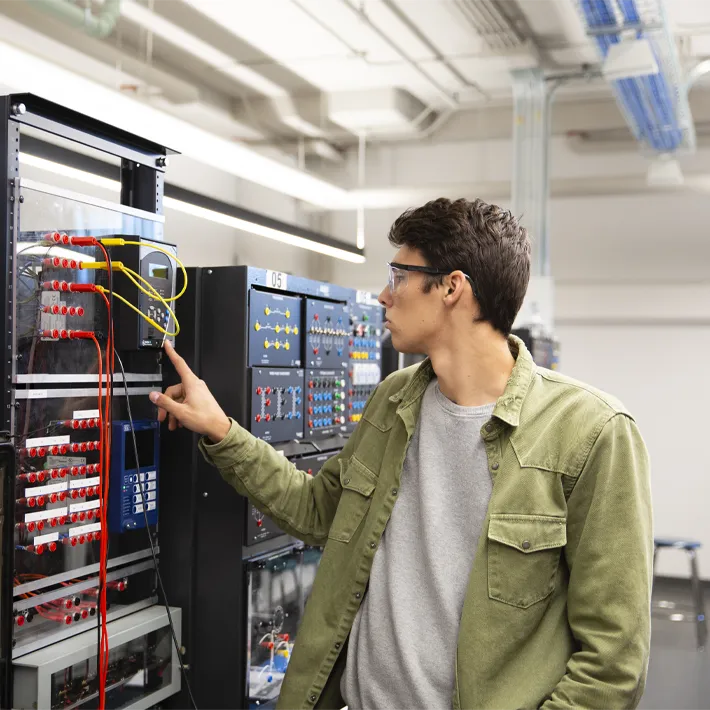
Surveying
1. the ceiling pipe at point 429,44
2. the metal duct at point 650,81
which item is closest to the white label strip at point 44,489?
the metal duct at point 650,81

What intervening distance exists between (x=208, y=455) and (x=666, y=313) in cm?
603

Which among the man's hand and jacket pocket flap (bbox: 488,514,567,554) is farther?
the man's hand

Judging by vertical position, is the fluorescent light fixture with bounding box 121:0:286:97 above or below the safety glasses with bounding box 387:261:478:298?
above

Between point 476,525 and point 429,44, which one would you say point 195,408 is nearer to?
point 476,525

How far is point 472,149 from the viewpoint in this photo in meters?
7.77

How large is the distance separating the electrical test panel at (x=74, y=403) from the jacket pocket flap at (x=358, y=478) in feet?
2.49

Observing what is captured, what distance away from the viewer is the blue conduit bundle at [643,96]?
168 inches

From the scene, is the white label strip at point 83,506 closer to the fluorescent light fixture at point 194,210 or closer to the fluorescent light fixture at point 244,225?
the fluorescent light fixture at point 194,210

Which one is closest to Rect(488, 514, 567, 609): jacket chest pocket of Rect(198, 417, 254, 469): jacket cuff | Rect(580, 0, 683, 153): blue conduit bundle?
Rect(198, 417, 254, 469): jacket cuff

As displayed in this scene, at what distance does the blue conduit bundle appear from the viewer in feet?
14.0

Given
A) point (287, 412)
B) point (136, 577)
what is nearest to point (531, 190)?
point (287, 412)

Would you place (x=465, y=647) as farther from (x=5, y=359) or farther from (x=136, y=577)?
(x=136, y=577)

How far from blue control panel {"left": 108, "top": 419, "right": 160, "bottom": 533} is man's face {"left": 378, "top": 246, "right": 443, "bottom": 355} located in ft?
3.55

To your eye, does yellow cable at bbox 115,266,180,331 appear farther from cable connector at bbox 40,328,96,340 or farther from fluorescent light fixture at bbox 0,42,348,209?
fluorescent light fixture at bbox 0,42,348,209
